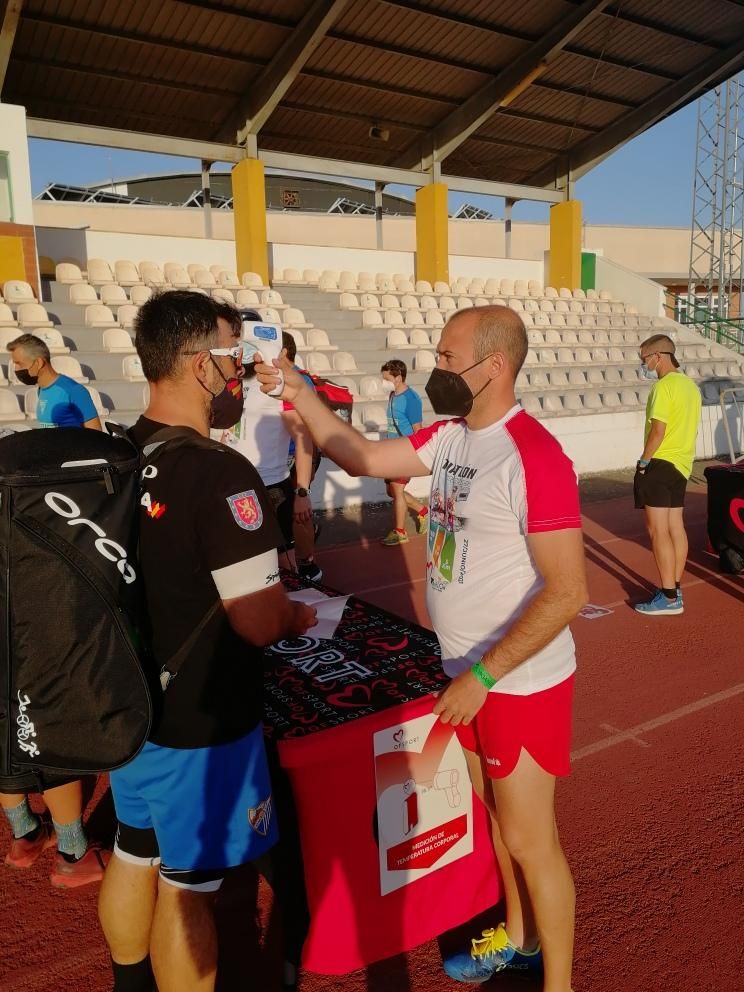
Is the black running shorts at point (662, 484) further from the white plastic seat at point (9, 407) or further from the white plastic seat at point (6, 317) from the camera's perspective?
the white plastic seat at point (6, 317)

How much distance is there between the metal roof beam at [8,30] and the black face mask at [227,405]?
13.1 metres

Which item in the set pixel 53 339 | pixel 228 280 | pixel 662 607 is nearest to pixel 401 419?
pixel 662 607

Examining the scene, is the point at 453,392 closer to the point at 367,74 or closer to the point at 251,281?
the point at 251,281

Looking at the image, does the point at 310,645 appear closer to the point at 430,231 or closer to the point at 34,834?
the point at 34,834

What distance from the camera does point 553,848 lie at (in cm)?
203

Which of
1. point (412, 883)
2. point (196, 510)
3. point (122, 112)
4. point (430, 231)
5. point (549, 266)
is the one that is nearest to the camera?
point (196, 510)

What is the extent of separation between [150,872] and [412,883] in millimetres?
917

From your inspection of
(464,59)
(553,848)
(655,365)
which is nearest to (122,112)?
(464,59)

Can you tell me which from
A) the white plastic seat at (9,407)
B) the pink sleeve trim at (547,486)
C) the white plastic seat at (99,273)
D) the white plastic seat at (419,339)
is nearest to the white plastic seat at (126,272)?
the white plastic seat at (99,273)

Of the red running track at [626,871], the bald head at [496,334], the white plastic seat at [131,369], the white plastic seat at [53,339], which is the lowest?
the red running track at [626,871]

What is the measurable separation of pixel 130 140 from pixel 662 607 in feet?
46.4

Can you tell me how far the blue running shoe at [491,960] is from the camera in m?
2.31

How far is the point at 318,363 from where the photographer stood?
473 inches

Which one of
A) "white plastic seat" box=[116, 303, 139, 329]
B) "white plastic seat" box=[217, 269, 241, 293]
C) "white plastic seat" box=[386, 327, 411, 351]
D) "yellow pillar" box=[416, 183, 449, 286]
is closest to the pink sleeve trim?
"white plastic seat" box=[116, 303, 139, 329]
